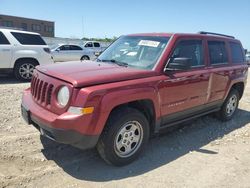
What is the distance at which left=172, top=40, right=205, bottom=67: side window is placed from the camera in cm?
498

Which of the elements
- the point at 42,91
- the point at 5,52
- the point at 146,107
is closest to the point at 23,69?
the point at 5,52

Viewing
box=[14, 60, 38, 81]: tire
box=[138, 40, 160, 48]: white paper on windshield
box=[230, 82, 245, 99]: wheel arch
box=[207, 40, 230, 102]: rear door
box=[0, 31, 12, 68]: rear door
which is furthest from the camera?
box=[14, 60, 38, 81]: tire

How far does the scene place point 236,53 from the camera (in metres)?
6.83

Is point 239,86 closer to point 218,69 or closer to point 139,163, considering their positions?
point 218,69

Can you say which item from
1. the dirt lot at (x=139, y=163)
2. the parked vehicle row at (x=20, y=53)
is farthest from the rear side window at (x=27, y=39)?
the dirt lot at (x=139, y=163)

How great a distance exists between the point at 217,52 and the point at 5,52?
7166 millimetres

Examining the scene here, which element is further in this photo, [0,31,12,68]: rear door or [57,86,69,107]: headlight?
[0,31,12,68]: rear door

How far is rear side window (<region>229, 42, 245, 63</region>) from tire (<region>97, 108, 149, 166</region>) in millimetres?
3333

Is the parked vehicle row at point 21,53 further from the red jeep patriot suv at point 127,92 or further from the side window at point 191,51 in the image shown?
the side window at point 191,51

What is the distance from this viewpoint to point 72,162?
430cm

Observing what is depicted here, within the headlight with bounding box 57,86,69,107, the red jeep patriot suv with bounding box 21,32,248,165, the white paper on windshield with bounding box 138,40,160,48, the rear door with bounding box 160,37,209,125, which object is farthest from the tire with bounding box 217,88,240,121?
the headlight with bounding box 57,86,69,107

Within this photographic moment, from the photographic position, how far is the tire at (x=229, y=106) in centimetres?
662

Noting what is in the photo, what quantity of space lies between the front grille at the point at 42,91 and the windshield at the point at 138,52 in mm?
1320

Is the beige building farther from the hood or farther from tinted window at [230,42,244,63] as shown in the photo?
the hood
